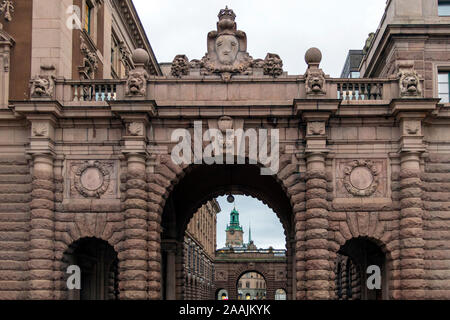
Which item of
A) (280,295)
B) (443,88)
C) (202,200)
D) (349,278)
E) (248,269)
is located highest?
(443,88)

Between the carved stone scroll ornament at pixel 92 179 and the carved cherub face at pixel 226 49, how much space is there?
6216mm

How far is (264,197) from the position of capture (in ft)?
115

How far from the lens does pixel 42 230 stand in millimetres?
25875

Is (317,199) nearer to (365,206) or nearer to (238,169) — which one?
(365,206)

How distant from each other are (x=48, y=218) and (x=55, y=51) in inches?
266

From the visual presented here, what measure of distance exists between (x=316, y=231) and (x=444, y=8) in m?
10.9

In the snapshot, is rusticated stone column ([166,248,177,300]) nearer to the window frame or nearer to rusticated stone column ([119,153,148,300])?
rusticated stone column ([119,153,148,300])

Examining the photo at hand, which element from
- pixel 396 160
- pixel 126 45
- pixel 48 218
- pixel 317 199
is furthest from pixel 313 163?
pixel 126 45

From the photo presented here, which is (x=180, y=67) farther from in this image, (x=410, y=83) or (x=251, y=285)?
(x=251, y=285)

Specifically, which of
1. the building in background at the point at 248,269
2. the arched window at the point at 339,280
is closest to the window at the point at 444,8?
the arched window at the point at 339,280

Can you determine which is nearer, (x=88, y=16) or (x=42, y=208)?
(x=42, y=208)

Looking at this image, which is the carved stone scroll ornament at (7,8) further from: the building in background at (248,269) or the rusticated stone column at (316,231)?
the building in background at (248,269)

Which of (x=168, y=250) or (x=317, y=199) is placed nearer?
(x=317, y=199)

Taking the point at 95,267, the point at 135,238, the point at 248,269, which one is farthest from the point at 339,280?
the point at 248,269
